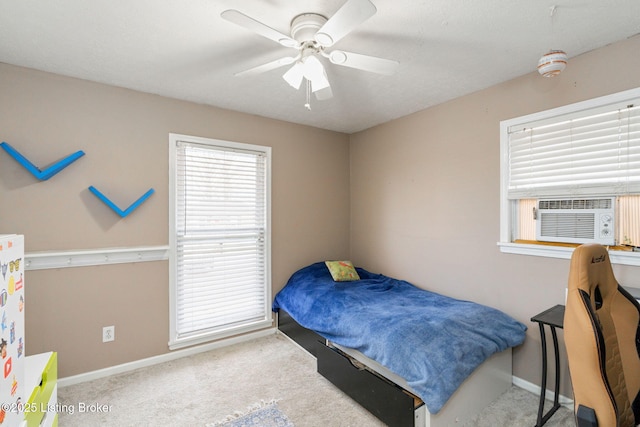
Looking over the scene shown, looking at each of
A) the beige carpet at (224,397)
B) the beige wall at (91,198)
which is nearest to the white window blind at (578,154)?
the beige carpet at (224,397)

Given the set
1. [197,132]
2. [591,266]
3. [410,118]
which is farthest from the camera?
[410,118]

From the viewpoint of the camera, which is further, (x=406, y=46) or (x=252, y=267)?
(x=252, y=267)

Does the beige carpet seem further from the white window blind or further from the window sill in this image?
the white window blind

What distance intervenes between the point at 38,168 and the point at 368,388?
111 inches

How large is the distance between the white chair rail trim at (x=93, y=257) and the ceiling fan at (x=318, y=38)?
180 centimetres

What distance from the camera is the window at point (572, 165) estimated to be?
191 centimetres

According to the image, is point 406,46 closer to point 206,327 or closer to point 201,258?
point 201,258

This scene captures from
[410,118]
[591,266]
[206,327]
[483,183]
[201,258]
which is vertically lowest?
[206,327]

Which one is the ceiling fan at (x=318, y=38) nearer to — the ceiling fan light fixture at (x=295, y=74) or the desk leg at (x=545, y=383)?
the ceiling fan light fixture at (x=295, y=74)

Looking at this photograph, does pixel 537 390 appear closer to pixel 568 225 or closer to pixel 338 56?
pixel 568 225

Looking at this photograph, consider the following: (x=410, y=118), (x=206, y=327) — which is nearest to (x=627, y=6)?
(x=410, y=118)

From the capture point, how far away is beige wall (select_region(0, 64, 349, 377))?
7.43ft

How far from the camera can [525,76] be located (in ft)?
7.69

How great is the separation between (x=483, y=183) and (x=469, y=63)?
98 centimetres
